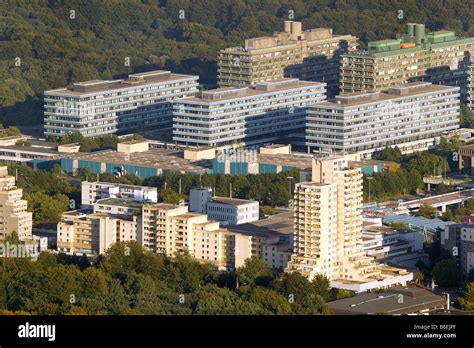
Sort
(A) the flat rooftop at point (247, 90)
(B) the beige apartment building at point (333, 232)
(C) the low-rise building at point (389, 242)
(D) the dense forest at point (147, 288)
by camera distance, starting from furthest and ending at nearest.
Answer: (A) the flat rooftop at point (247, 90) → (C) the low-rise building at point (389, 242) → (B) the beige apartment building at point (333, 232) → (D) the dense forest at point (147, 288)

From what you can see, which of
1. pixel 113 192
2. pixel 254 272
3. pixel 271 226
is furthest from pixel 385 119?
pixel 254 272

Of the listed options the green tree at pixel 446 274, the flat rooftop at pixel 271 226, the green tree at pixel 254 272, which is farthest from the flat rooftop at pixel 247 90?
the green tree at pixel 446 274

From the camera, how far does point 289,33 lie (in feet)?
245

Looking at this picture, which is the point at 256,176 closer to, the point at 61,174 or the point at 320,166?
the point at 61,174

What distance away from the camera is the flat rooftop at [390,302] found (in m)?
38.6

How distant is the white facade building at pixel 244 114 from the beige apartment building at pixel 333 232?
19.7 metres

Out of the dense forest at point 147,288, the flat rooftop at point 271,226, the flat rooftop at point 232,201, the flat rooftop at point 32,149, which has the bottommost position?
the dense forest at point 147,288

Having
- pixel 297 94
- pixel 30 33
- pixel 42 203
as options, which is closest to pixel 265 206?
pixel 42 203

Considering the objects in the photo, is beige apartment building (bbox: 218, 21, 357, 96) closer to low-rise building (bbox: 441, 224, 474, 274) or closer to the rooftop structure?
the rooftop structure

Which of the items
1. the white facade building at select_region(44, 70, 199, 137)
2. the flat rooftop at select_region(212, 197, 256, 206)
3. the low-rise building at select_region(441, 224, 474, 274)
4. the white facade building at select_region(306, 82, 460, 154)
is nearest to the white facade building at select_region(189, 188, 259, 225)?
the flat rooftop at select_region(212, 197, 256, 206)

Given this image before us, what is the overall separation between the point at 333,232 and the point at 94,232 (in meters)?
6.58

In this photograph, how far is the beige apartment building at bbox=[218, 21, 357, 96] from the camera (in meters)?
71.2

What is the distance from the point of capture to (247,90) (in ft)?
213

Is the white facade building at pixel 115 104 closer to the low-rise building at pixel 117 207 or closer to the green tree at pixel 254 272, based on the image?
the low-rise building at pixel 117 207
